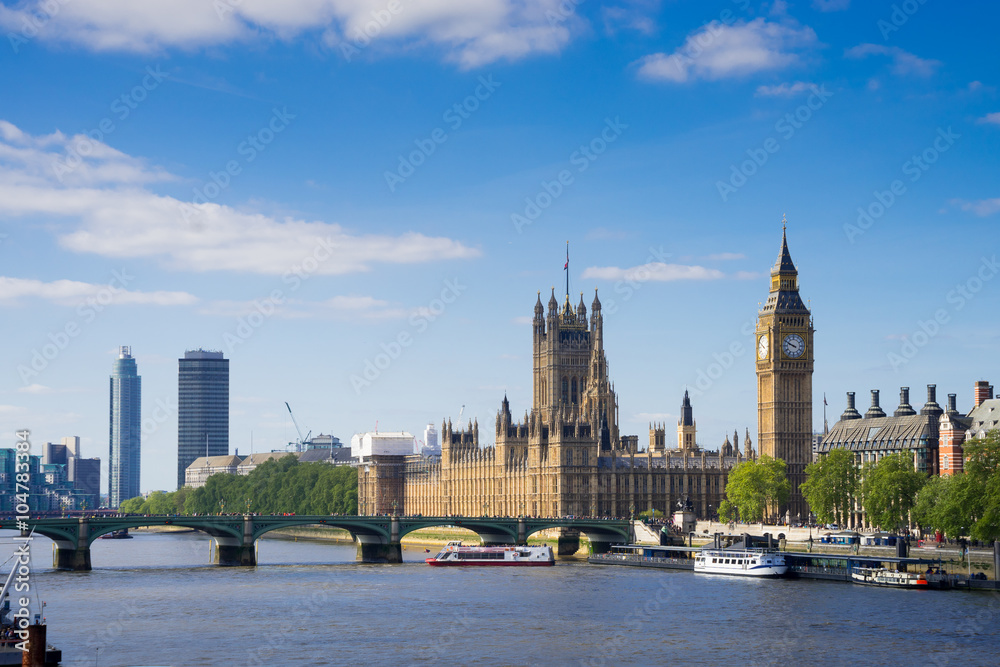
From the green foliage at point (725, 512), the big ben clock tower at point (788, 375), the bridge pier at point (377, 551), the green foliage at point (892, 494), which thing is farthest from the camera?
the big ben clock tower at point (788, 375)

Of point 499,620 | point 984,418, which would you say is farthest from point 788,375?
point 499,620

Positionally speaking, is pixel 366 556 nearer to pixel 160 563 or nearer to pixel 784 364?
pixel 160 563

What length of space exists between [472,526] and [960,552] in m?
58.0

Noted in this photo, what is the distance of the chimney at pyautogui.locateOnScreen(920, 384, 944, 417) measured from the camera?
173 meters

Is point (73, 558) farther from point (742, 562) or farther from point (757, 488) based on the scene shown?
point (757, 488)

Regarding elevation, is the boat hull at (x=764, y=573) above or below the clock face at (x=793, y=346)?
below

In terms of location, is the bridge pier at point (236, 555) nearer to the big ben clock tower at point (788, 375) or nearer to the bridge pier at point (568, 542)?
the bridge pier at point (568, 542)

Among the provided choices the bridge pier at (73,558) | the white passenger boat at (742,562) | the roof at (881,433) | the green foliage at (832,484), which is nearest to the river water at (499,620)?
the bridge pier at (73,558)

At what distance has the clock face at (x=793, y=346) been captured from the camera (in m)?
198

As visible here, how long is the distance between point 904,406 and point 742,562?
64175 millimetres

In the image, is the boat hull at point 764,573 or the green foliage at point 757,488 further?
the green foliage at point 757,488

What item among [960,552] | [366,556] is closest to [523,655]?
[960,552]

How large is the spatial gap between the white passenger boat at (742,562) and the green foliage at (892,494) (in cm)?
1258

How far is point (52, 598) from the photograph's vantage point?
352 ft
